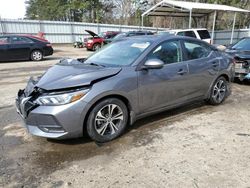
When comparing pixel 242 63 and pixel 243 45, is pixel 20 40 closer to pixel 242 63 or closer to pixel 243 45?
pixel 243 45

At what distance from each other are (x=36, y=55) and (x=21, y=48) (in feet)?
2.91

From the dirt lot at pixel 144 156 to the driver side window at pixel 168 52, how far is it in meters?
1.12

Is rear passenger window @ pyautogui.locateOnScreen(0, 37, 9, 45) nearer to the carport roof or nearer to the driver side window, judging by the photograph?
the driver side window

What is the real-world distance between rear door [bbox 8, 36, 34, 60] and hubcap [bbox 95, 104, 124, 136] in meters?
Result: 11.0

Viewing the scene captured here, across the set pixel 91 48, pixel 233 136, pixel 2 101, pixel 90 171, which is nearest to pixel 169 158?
pixel 90 171

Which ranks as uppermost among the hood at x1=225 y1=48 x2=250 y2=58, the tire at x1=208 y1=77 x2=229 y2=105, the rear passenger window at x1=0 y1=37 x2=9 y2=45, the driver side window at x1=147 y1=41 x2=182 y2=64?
the driver side window at x1=147 y1=41 x2=182 y2=64

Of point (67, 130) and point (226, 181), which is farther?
point (67, 130)

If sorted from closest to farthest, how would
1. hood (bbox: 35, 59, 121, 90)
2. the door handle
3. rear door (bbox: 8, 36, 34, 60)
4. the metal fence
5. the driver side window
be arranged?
hood (bbox: 35, 59, 121, 90)
the driver side window
the door handle
rear door (bbox: 8, 36, 34, 60)
the metal fence

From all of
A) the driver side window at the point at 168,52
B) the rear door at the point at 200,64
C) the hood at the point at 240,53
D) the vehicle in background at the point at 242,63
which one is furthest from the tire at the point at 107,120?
the hood at the point at 240,53

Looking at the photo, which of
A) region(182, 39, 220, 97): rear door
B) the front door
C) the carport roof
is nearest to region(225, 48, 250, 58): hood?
region(182, 39, 220, 97): rear door

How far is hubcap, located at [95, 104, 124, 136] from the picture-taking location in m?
3.51

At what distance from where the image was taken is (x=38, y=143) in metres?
3.65

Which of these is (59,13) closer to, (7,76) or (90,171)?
(7,76)

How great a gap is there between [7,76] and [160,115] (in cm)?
684
